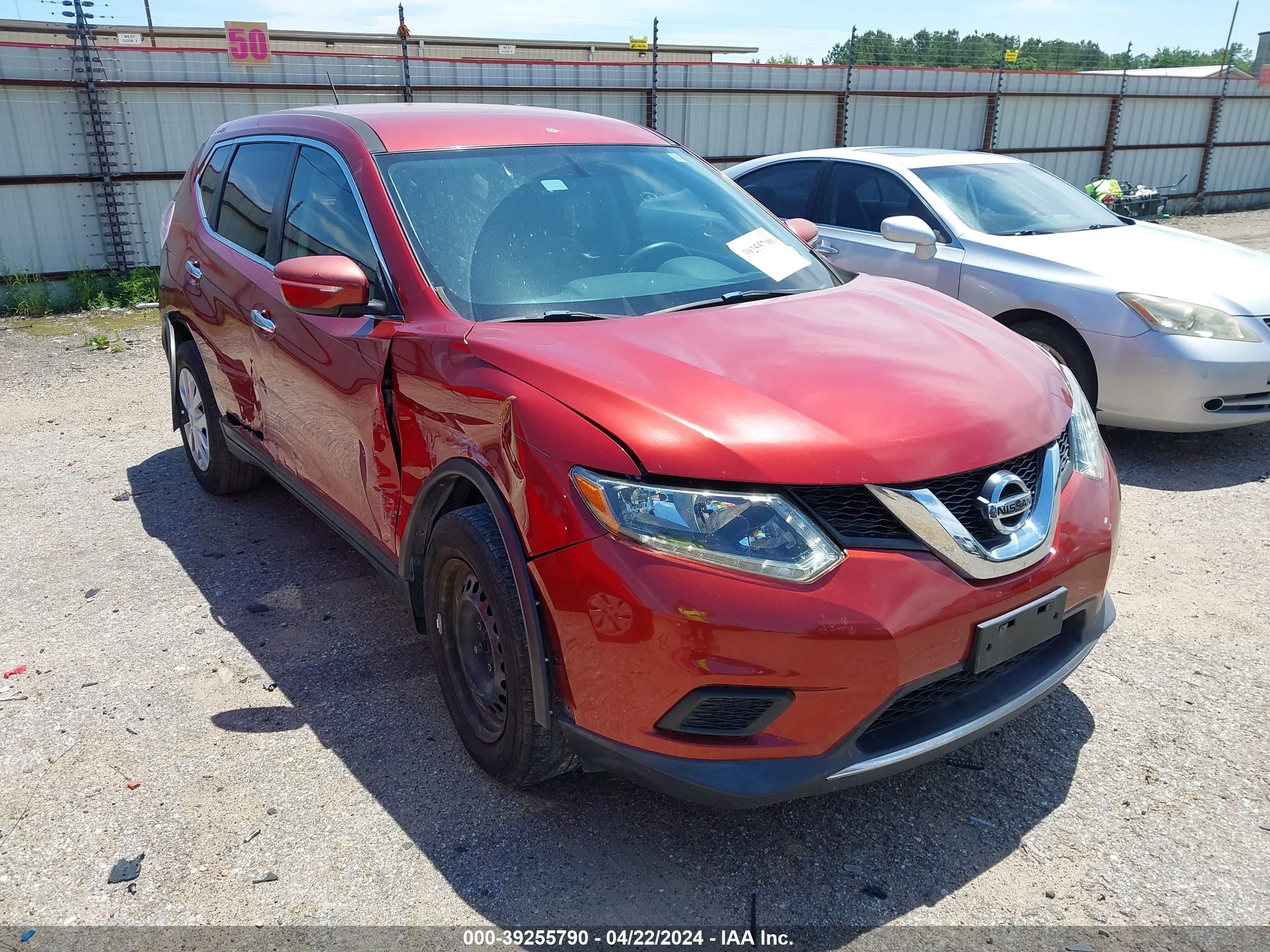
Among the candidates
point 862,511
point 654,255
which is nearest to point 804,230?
point 654,255

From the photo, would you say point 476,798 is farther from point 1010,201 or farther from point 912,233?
point 1010,201

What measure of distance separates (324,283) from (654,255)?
1053 mm

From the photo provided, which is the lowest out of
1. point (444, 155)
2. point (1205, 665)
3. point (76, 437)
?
point (76, 437)

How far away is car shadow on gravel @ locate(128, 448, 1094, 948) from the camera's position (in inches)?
93.2

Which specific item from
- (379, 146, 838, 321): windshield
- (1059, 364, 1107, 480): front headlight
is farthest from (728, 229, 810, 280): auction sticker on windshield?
(1059, 364, 1107, 480): front headlight

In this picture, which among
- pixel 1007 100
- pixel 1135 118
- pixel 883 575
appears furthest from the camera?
pixel 1135 118

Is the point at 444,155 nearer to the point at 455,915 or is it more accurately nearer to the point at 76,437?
the point at 455,915

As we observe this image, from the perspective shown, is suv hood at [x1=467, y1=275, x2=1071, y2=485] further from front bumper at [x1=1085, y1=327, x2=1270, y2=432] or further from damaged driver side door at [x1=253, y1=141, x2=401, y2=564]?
front bumper at [x1=1085, y1=327, x2=1270, y2=432]

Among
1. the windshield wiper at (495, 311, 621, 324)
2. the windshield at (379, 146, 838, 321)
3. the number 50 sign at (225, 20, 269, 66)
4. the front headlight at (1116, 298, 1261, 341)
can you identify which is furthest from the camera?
the number 50 sign at (225, 20, 269, 66)

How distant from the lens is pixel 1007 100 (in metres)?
16.4

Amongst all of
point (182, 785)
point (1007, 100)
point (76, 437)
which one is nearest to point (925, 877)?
point (182, 785)

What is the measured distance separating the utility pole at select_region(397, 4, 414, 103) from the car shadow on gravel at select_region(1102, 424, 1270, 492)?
8803mm

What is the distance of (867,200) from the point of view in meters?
6.55

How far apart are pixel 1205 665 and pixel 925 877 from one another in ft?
5.17
